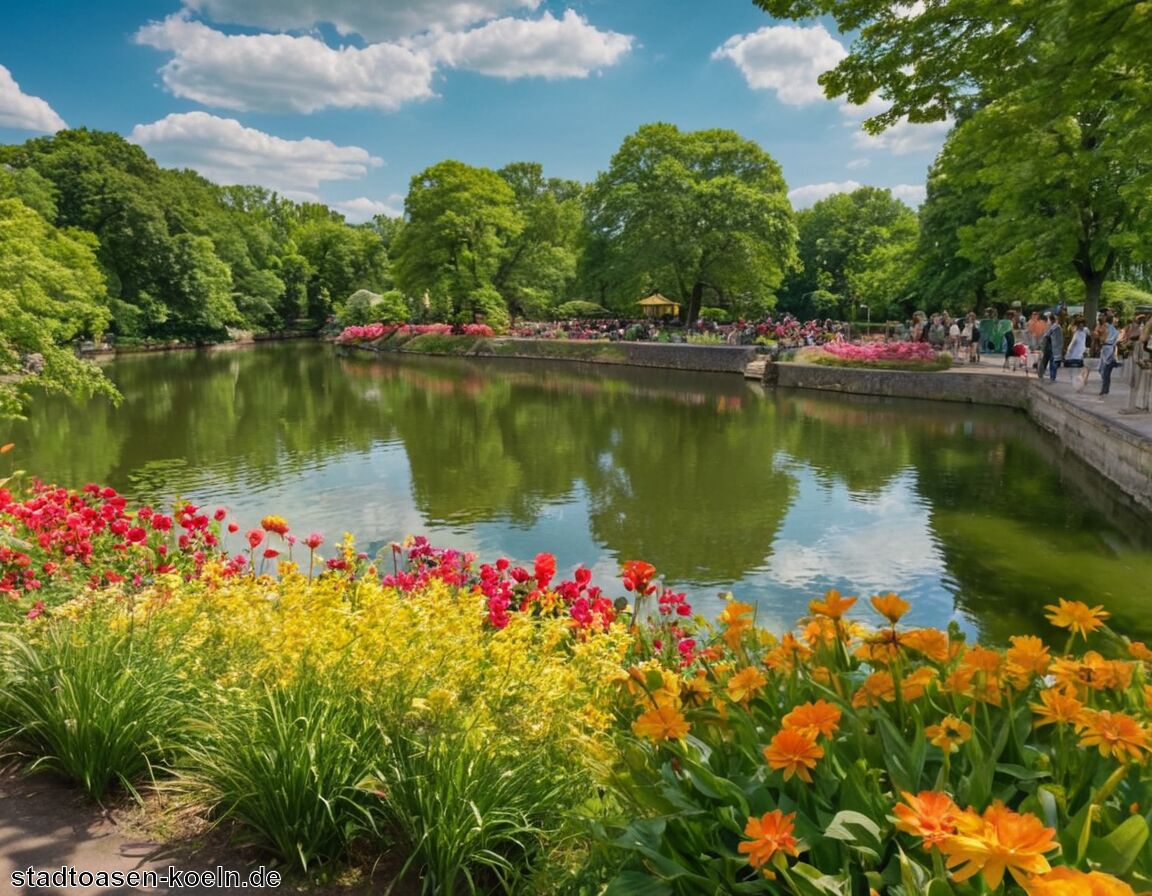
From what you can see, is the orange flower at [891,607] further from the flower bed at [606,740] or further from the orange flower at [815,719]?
the orange flower at [815,719]

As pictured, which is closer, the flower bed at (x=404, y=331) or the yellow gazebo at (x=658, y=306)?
the yellow gazebo at (x=658, y=306)

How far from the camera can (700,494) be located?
1220 cm

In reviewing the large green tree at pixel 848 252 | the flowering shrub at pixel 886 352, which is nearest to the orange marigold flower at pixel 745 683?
the flowering shrub at pixel 886 352

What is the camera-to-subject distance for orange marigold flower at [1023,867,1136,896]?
1.14 meters

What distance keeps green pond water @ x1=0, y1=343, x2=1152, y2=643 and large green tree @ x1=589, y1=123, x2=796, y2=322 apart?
15.6 meters

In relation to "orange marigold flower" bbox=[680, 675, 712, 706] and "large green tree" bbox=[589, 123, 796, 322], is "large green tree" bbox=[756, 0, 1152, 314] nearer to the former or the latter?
"orange marigold flower" bbox=[680, 675, 712, 706]

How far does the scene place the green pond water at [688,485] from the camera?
8.44m

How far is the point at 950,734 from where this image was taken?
187 centimetres

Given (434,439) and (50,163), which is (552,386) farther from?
(50,163)

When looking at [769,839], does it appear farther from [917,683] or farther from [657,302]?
[657,302]

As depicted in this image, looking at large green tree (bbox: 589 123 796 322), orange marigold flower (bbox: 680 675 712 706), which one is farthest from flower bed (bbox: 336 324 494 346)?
orange marigold flower (bbox: 680 675 712 706)

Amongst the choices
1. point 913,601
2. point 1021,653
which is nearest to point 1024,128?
point 913,601

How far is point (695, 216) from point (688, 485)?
28.5m

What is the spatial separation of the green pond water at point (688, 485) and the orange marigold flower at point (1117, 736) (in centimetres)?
564
